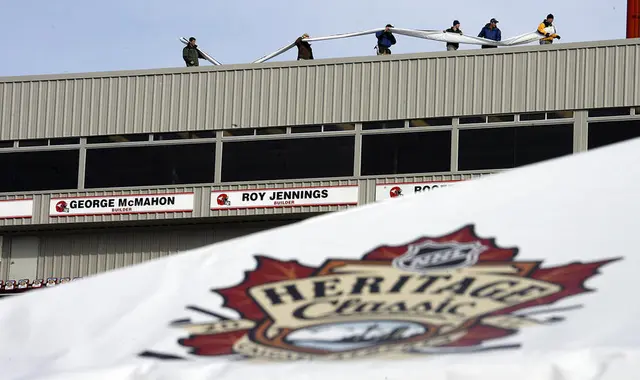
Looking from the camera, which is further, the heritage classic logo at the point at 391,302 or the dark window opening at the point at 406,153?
the dark window opening at the point at 406,153

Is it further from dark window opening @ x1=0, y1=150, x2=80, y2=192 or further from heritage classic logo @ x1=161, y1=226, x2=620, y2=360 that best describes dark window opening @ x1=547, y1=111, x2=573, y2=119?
heritage classic logo @ x1=161, y1=226, x2=620, y2=360

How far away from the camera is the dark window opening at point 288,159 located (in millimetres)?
25516

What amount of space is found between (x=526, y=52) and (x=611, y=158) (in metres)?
18.7

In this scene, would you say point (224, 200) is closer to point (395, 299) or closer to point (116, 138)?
point (116, 138)

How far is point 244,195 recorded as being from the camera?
25.8 metres

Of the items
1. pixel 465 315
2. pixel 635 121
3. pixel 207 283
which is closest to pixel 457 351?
pixel 465 315

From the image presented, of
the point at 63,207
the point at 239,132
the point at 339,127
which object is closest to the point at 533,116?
the point at 339,127

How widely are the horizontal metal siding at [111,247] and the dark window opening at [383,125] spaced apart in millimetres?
3369

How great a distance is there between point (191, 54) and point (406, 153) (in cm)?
509

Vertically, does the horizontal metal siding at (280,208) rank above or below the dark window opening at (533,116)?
below

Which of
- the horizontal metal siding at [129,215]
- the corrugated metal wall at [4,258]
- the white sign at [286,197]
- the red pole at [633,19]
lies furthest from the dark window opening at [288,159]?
the red pole at [633,19]

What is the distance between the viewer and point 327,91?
25.6 m

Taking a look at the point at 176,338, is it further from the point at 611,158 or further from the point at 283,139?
the point at 283,139

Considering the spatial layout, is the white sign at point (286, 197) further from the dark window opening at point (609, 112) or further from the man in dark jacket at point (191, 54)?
the dark window opening at point (609, 112)
